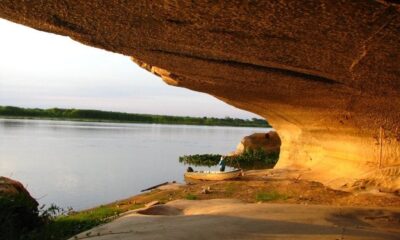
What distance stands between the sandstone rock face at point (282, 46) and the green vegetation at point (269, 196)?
6.45ft

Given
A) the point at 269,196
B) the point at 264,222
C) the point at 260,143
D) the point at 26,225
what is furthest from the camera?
the point at 260,143

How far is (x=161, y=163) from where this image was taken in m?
41.7

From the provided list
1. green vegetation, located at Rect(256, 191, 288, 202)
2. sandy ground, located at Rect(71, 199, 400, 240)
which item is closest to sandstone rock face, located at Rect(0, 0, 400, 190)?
green vegetation, located at Rect(256, 191, 288, 202)

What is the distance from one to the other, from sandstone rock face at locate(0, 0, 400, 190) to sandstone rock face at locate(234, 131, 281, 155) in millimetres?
24664

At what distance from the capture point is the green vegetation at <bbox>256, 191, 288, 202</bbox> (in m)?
13.7

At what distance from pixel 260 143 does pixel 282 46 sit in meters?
32.7

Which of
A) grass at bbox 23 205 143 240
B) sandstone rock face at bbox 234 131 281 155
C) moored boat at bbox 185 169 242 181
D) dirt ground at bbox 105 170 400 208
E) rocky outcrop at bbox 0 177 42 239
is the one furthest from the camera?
sandstone rock face at bbox 234 131 281 155

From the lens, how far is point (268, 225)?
7133mm

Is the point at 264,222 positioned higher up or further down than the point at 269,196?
higher up

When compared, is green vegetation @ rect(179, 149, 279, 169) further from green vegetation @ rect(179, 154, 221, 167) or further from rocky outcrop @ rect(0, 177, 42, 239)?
rocky outcrop @ rect(0, 177, 42, 239)

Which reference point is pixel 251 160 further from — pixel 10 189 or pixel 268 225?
pixel 268 225

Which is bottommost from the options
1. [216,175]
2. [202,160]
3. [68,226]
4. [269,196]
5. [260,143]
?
[202,160]

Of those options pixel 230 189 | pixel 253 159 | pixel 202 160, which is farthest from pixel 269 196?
pixel 202 160

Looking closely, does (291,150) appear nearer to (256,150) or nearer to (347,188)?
(347,188)
